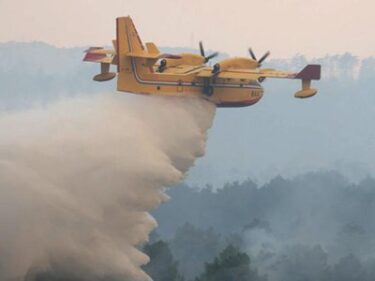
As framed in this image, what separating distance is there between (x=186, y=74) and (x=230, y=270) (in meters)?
21.4

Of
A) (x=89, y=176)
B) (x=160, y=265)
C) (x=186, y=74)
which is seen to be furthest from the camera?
(x=160, y=265)

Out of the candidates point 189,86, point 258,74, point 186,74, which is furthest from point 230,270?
point 186,74

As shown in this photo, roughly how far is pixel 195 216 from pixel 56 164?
60863mm

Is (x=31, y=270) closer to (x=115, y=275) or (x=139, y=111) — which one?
(x=115, y=275)

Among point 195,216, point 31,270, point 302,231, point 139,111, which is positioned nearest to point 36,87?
point 195,216

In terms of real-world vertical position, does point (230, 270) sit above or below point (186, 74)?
below

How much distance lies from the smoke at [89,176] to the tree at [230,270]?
1943 centimetres

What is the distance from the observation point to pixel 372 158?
123 m

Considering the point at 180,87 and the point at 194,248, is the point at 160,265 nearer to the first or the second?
the point at 194,248

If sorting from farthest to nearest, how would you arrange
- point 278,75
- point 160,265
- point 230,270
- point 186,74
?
1. point 160,265
2. point 230,270
3. point 278,75
4. point 186,74

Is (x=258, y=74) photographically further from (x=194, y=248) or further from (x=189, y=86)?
(x=194, y=248)

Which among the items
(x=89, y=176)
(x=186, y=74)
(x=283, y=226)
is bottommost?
(x=283, y=226)

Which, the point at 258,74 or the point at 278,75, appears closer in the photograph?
the point at 258,74

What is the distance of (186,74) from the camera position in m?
61.6
